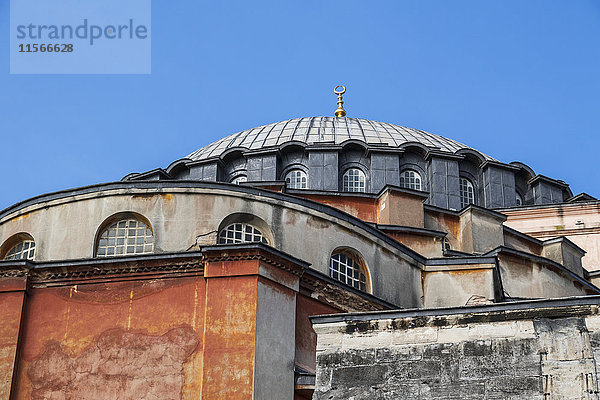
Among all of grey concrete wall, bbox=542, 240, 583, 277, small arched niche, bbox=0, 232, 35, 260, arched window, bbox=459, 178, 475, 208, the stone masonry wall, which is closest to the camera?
the stone masonry wall

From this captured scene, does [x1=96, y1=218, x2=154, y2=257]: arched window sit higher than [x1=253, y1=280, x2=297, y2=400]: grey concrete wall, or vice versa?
[x1=96, y1=218, x2=154, y2=257]: arched window

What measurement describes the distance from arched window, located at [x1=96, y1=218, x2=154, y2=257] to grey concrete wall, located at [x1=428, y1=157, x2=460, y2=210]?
13915 mm

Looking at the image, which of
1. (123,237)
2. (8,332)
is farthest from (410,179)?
(8,332)

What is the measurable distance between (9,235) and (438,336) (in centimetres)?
1127

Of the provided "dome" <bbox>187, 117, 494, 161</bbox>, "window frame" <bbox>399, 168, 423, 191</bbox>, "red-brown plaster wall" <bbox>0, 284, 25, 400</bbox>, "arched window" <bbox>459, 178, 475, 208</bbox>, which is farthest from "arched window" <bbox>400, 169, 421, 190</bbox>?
"red-brown plaster wall" <bbox>0, 284, 25, 400</bbox>

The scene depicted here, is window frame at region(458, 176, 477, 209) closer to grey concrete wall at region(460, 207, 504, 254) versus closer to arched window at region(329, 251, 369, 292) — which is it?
grey concrete wall at region(460, 207, 504, 254)

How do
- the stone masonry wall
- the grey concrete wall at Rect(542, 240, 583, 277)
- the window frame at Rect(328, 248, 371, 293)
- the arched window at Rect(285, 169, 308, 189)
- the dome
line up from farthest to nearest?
the dome → the arched window at Rect(285, 169, 308, 189) → the grey concrete wall at Rect(542, 240, 583, 277) → the window frame at Rect(328, 248, 371, 293) → the stone masonry wall

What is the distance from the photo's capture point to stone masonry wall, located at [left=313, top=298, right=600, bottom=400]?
57.3ft

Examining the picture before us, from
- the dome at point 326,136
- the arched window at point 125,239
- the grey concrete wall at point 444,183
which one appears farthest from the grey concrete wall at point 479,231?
the arched window at point 125,239

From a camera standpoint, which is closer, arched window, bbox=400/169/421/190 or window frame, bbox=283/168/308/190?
window frame, bbox=283/168/308/190

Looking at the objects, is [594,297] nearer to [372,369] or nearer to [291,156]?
[372,369]

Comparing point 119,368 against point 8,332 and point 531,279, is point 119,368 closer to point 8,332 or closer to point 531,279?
point 8,332

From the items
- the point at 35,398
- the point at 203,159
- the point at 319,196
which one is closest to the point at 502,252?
the point at 319,196

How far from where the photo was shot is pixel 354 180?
3634 cm
